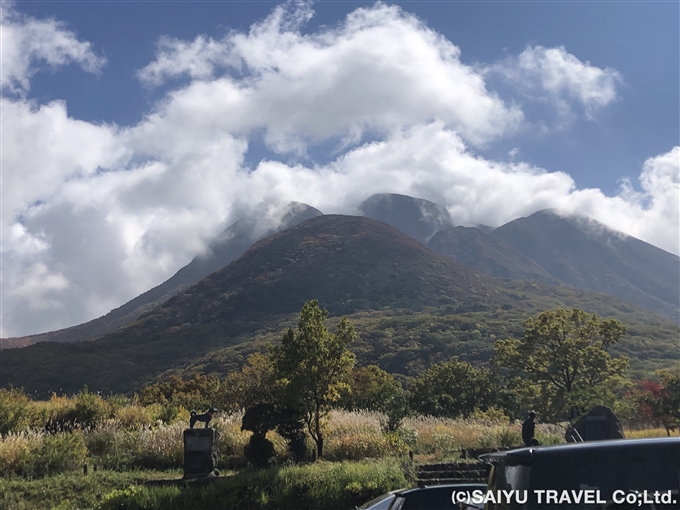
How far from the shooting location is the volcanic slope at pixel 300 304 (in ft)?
267

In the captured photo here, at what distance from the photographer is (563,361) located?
2694 cm

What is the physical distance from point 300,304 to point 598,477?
130 metres

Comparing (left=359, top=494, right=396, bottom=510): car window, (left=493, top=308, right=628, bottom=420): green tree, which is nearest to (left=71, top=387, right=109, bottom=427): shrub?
(left=359, top=494, right=396, bottom=510): car window

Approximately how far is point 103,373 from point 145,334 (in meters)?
37.0

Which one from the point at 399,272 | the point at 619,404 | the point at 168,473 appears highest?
the point at 399,272

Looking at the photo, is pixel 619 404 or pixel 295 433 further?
pixel 619 404

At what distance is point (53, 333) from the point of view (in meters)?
180

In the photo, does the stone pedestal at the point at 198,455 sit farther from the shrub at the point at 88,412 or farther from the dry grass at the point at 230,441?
the shrub at the point at 88,412

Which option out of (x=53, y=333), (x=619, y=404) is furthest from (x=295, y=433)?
(x=53, y=333)

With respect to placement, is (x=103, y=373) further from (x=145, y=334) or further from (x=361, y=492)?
(x=361, y=492)

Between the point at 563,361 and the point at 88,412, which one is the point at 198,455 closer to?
the point at 88,412

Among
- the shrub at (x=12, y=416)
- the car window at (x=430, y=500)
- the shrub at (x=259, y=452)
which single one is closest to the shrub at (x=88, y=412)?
the shrub at (x=12, y=416)

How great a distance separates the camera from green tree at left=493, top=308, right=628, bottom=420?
26.2 m

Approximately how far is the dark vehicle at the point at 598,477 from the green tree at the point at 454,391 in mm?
27593
